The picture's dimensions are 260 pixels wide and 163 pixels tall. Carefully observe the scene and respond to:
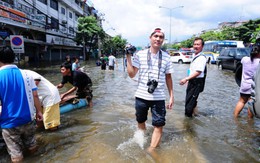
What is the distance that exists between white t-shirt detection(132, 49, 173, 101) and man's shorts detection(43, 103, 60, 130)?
1851mm

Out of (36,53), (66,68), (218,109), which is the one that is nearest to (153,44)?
(66,68)

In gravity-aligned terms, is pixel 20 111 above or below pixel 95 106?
above

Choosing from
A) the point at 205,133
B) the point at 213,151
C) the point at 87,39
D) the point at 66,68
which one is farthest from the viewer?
the point at 87,39

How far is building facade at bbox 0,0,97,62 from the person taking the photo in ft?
60.5

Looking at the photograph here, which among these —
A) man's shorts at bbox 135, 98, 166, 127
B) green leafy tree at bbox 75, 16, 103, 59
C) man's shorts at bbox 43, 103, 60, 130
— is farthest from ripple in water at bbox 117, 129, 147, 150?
green leafy tree at bbox 75, 16, 103, 59

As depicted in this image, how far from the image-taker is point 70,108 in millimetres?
5602

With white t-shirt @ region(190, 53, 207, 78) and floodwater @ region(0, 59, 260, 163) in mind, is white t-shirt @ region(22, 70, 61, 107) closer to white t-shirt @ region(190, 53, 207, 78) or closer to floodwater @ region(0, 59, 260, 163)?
floodwater @ region(0, 59, 260, 163)

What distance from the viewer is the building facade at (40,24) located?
18.4 metres

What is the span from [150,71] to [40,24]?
24.3 metres

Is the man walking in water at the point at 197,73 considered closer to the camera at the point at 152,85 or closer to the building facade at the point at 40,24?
the camera at the point at 152,85

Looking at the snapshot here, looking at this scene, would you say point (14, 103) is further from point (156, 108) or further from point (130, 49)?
point (156, 108)

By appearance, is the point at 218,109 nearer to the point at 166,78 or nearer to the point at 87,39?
the point at 166,78

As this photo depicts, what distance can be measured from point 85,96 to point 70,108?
0.63 metres

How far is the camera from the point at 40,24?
78.9ft
